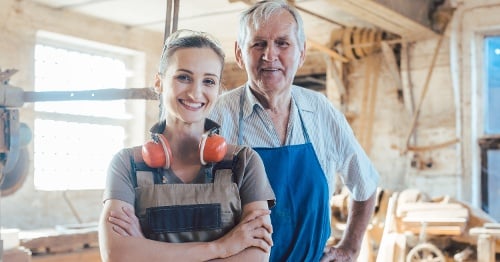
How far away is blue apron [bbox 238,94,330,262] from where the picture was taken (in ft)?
6.74

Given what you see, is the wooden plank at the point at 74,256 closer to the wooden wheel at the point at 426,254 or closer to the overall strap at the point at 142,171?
the wooden wheel at the point at 426,254

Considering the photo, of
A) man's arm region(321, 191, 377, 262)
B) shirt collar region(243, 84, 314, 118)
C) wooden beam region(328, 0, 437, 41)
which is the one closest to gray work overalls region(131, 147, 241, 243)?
shirt collar region(243, 84, 314, 118)

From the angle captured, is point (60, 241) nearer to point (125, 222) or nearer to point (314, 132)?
point (314, 132)

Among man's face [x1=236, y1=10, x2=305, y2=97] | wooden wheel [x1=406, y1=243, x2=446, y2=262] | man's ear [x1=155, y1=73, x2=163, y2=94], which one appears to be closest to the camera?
man's ear [x1=155, y1=73, x2=163, y2=94]

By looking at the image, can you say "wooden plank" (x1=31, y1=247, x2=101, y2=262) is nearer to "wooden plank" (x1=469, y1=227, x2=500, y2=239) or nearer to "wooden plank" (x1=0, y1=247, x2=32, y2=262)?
"wooden plank" (x1=0, y1=247, x2=32, y2=262)

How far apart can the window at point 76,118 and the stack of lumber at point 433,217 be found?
11.4 feet

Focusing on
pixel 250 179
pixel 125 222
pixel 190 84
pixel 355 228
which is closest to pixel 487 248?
pixel 355 228

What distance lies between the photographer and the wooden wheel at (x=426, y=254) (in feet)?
17.8

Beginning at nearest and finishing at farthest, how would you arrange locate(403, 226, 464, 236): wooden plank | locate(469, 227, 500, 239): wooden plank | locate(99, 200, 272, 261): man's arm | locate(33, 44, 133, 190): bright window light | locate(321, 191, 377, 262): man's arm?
1. locate(99, 200, 272, 261): man's arm
2. locate(321, 191, 377, 262): man's arm
3. locate(469, 227, 500, 239): wooden plank
4. locate(403, 226, 464, 236): wooden plank
5. locate(33, 44, 133, 190): bright window light

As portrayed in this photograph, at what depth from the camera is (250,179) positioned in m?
1.67

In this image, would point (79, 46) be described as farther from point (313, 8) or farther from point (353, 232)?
point (353, 232)

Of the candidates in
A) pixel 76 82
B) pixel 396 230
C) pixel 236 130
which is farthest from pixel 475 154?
pixel 236 130

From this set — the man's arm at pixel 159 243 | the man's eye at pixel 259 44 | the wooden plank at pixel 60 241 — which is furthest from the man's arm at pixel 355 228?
the wooden plank at pixel 60 241

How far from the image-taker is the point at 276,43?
2.05 meters
